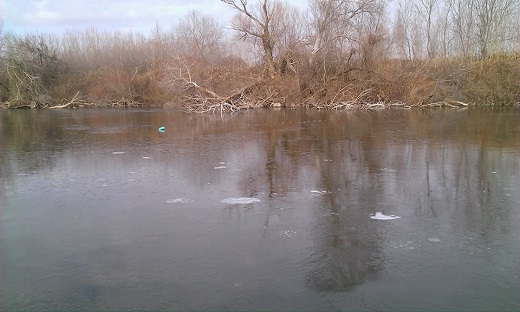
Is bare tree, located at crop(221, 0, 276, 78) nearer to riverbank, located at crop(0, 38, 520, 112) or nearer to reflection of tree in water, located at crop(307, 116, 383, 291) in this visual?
riverbank, located at crop(0, 38, 520, 112)

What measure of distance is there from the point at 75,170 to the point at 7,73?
1412 inches

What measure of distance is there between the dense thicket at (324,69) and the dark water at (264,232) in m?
20.2

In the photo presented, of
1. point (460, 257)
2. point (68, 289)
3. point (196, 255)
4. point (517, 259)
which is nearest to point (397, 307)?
point (460, 257)

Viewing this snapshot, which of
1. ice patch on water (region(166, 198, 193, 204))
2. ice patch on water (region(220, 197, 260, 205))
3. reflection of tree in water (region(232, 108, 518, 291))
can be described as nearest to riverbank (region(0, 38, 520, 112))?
reflection of tree in water (region(232, 108, 518, 291))

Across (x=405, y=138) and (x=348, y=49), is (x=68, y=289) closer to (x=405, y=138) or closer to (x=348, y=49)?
(x=405, y=138)

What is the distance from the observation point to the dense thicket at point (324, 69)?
30.6 metres

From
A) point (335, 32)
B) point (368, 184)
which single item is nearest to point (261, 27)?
point (335, 32)

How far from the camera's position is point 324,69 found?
3209 cm

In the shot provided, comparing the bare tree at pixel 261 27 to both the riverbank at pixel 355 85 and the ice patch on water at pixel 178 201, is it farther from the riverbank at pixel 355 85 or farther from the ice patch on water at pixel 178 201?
the ice patch on water at pixel 178 201

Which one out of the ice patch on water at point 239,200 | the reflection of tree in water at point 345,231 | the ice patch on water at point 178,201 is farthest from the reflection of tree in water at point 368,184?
the ice patch on water at point 178,201

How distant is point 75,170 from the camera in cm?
882

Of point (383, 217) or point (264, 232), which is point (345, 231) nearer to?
point (383, 217)

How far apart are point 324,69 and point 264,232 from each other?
Answer: 1124 inches

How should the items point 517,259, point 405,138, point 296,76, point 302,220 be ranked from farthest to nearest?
point 296,76 < point 405,138 < point 302,220 < point 517,259
